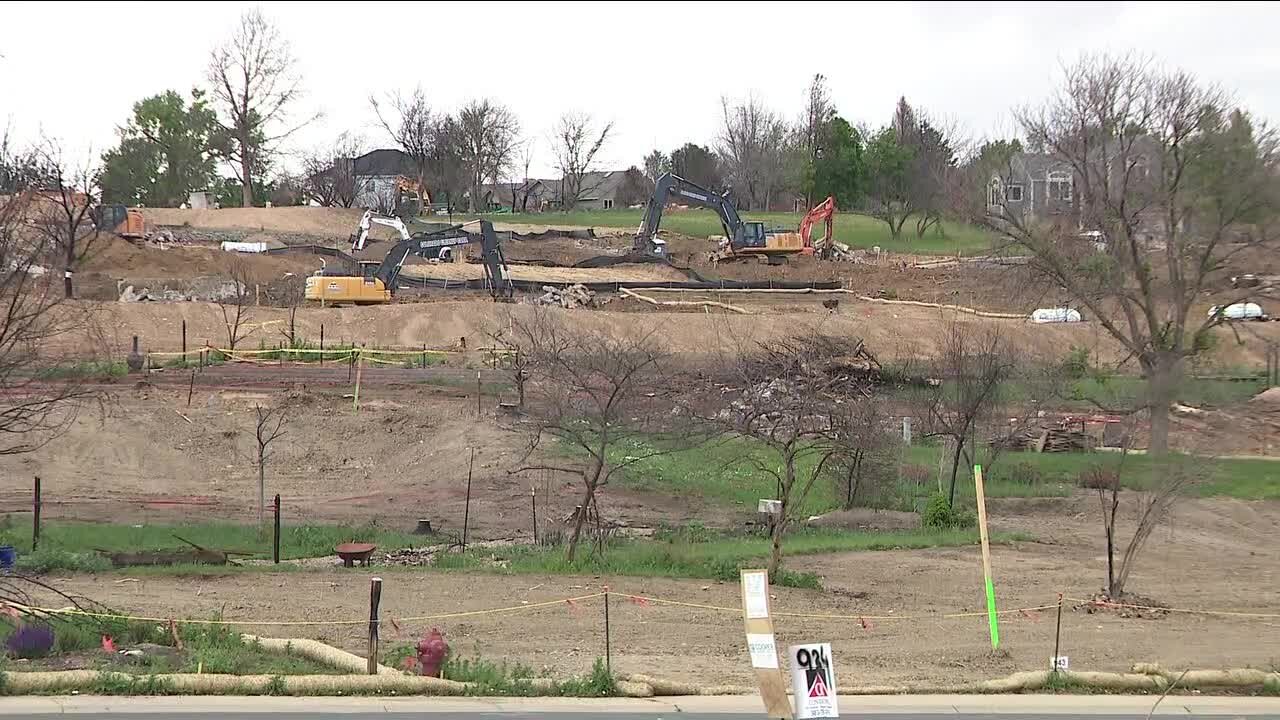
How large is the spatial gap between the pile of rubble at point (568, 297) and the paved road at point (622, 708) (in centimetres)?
4644

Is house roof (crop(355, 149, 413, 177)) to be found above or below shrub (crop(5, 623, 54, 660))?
above

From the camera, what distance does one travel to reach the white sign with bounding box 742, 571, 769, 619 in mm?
11648

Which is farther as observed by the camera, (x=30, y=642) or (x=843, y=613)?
(x=843, y=613)

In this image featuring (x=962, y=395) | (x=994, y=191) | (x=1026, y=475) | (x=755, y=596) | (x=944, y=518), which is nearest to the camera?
(x=755, y=596)

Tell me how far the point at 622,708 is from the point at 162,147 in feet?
343

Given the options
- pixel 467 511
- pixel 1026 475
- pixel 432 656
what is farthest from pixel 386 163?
pixel 432 656

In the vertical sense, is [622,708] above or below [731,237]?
below

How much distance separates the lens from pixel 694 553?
25.5 m

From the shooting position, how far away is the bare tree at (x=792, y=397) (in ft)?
95.8

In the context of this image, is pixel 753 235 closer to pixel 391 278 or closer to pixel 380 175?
pixel 391 278

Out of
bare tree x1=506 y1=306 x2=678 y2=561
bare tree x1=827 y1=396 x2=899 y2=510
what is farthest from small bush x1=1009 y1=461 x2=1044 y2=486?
bare tree x1=506 y1=306 x2=678 y2=561

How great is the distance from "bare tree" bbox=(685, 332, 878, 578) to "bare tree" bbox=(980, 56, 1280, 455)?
7.03 metres

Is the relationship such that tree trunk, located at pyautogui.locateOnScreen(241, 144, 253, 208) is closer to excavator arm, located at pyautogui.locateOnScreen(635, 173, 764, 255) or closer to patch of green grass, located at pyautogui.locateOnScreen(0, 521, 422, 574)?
excavator arm, located at pyautogui.locateOnScreen(635, 173, 764, 255)

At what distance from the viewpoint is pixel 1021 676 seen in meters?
16.2
